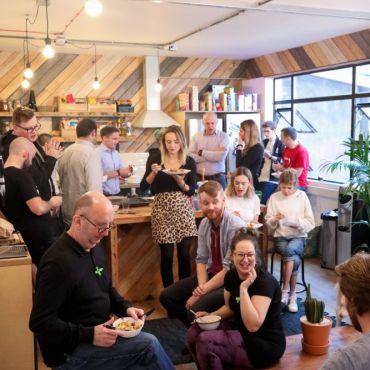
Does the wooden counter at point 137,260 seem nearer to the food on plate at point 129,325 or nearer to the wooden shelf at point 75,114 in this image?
the food on plate at point 129,325

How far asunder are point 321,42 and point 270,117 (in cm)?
166

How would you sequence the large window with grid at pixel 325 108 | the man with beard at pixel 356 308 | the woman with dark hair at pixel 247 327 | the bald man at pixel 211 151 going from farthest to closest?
1. the large window with grid at pixel 325 108
2. the bald man at pixel 211 151
3. the woman with dark hair at pixel 247 327
4. the man with beard at pixel 356 308

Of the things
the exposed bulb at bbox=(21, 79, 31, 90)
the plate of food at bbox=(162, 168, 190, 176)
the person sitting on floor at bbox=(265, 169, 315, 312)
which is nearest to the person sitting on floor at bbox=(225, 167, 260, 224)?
the person sitting on floor at bbox=(265, 169, 315, 312)

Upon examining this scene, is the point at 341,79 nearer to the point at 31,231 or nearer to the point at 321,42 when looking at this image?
the point at 321,42

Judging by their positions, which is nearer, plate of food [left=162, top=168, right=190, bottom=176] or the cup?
plate of food [left=162, top=168, right=190, bottom=176]

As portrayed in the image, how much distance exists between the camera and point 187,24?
16.9ft

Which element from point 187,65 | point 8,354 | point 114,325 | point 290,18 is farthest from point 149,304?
point 187,65

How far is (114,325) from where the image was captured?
2.17 m

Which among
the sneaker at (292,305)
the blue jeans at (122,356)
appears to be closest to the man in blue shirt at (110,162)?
the sneaker at (292,305)

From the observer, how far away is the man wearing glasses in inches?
130

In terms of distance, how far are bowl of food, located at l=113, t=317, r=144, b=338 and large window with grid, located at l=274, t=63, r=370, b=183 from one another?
15.2 feet

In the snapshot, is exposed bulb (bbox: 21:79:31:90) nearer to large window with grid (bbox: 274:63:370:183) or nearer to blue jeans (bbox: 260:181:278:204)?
blue jeans (bbox: 260:181:278:204)

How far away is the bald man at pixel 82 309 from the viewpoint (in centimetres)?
198

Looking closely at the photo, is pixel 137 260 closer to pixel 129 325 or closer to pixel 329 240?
pixel 129 325
